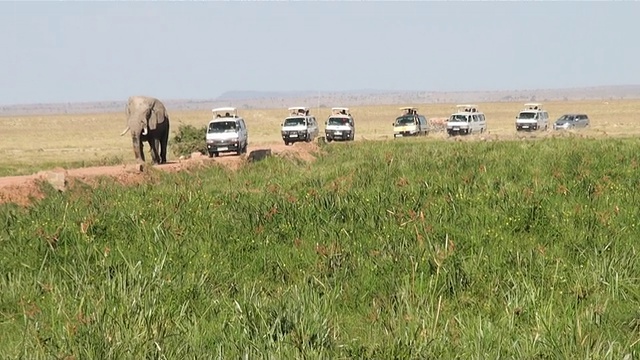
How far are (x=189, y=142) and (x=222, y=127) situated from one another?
6409 mm

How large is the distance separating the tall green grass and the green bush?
27.4 m

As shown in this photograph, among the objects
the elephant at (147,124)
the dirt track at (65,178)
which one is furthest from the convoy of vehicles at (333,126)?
the dirt track at (65,178)

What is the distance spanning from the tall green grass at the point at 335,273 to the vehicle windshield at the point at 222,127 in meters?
22.0

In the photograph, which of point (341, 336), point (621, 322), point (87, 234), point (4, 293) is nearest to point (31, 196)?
point (87, 234)

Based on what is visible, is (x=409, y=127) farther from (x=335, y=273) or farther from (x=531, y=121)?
(x=335, y=273)

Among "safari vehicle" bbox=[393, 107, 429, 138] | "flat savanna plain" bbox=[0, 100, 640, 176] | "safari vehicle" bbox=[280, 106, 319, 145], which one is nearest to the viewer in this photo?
"flat savanna plain" bbox=[0, 100, 640, 176]

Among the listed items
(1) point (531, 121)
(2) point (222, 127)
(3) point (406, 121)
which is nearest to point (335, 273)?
(2) point (222, 127)

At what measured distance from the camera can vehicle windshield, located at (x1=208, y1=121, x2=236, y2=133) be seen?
1363 inches

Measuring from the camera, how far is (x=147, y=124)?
2669cm

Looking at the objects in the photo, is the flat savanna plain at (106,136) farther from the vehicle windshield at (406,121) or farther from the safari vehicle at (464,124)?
the vehicle windshield at (406,121)

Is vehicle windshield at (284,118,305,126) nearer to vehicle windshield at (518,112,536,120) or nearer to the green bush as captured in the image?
the green bush

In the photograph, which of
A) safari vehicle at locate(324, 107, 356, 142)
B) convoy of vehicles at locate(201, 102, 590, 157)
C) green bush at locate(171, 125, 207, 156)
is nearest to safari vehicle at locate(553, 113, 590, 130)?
convoy of vehicles at locate(201, 102, 590, 157)

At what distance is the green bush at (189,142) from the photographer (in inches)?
1578

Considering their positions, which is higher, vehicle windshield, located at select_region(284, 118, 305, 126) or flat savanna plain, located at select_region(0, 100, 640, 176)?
vehicle windshield, located at select_region(284, 118, 305, 126)
